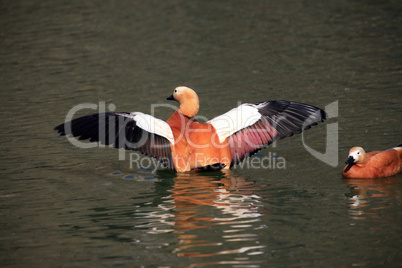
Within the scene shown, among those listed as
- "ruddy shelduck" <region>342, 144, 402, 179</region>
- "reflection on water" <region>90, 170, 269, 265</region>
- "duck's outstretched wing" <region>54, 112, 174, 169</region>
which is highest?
"duck's outstretched wing" <region>54, 112, 174, 169</region>

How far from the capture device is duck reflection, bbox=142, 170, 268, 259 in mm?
5801

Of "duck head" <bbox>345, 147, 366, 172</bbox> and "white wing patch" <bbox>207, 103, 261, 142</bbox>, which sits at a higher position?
"white wing patch" <bbox>207, 103, 261, 142</bbox>

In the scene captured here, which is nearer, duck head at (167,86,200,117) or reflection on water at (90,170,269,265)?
reflection on water at (90,170,269,265)

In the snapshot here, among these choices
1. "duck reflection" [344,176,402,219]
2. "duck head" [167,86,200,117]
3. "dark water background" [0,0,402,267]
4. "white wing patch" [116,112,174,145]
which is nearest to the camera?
"dark water background" [0,0,402,267]

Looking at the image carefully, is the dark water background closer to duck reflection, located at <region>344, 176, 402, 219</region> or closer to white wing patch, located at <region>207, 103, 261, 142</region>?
duck reflection, located at <region>344, 176, 402, 219</region>

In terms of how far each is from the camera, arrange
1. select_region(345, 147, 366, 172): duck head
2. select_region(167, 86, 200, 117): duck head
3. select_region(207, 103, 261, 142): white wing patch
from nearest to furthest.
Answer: select_region(345, 147, 366, 172): duck head
select_region(207, 103, 261, 142): white wing patch
select_region(167, 86, 200, 117): duck head

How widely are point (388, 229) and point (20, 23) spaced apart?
1516 centimetres

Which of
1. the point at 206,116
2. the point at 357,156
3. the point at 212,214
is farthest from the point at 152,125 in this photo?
the point at 206,116

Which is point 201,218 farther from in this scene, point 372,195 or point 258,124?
point 258,124

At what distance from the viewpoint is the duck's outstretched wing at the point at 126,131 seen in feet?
25.2

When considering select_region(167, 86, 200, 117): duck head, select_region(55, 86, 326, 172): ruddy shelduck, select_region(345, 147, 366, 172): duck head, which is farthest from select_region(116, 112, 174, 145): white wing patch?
select_region(345, 147, 366, 172): duck head

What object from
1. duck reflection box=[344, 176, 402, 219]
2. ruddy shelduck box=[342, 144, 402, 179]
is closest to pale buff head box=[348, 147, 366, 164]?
ruddy shelduck box=[342, 144, 402, 179]

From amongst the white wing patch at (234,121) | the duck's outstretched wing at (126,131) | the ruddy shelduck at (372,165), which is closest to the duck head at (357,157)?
the ruddy shelduck at (372,165)

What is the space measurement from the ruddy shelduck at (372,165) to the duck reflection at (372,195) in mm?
67
